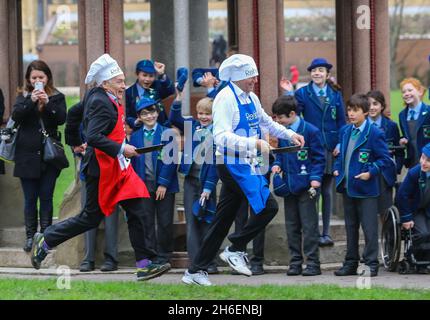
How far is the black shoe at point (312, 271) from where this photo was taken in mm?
13508

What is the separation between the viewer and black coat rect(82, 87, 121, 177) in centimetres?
1150

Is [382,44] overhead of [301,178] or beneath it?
overhead

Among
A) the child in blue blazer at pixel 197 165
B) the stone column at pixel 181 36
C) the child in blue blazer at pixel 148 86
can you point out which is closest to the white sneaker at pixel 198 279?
the child in blue blazer at pixel 197 165

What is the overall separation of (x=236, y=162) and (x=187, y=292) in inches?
48.7

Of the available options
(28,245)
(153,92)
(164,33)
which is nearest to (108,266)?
(28,245)

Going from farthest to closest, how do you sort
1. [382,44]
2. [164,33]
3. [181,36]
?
1. [164,33]
2. [382,44]
3. [181,36]

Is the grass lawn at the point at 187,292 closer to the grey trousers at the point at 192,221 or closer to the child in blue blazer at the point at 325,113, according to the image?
the grey trousers at the point at 192,221

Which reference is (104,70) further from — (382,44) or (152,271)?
(382,44)

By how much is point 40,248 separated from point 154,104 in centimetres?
243

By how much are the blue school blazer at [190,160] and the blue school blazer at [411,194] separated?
1.96 m

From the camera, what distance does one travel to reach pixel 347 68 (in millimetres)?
16531

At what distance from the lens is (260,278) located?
13508 mm

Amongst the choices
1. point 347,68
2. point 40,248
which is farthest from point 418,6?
point 40,248

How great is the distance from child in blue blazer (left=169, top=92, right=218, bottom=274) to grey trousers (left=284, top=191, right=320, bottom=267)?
32.9 inches
